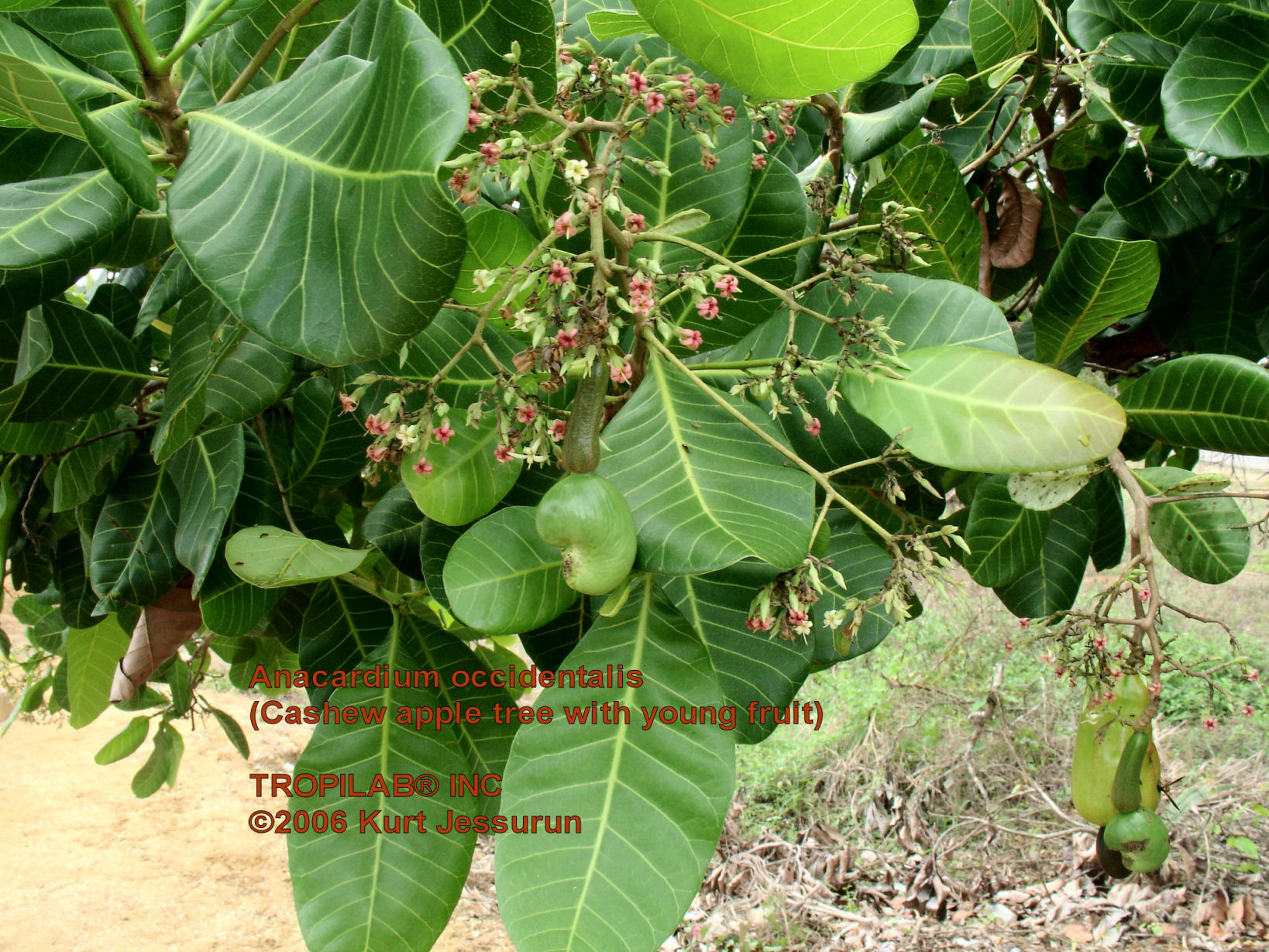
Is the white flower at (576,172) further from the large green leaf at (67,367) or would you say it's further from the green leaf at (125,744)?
the green leaf at (125,744)

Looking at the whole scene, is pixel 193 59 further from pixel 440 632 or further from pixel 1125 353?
pixel 1125 353

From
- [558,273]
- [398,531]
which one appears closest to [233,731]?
[398,531]

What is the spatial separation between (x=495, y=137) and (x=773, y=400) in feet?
0.96

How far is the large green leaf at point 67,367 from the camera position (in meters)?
0.85

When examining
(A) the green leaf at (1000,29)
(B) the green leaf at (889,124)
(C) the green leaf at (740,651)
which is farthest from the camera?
(A) the green leaf at (1000,29)

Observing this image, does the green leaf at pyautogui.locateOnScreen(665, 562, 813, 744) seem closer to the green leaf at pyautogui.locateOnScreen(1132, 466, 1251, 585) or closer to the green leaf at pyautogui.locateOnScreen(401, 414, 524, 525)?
the green leaf at pyautogui.locateOnScreen(401, 414, 524, 525)

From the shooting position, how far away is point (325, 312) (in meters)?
0.51

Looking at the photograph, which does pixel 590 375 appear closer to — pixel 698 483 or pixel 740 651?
pixel 698 483

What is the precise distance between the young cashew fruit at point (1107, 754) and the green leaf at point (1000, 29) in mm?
757

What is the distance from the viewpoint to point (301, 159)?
531 mm

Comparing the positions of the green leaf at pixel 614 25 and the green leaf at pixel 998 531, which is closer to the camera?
the green leaf at pixel 614 25

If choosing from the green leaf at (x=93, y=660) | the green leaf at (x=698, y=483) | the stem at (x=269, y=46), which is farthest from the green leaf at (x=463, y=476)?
the green leaf at (x=93, y=660)

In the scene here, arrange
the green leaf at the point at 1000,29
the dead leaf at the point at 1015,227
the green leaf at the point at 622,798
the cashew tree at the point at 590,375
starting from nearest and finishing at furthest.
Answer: the cashew tree at the point at 590,375 < the green leaf at the point at 622,798 < the green leaf at the point at 1000,29 < the dead leaf at the point at 1015,227

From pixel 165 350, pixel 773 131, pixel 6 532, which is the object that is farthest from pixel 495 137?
pixel 6 532
